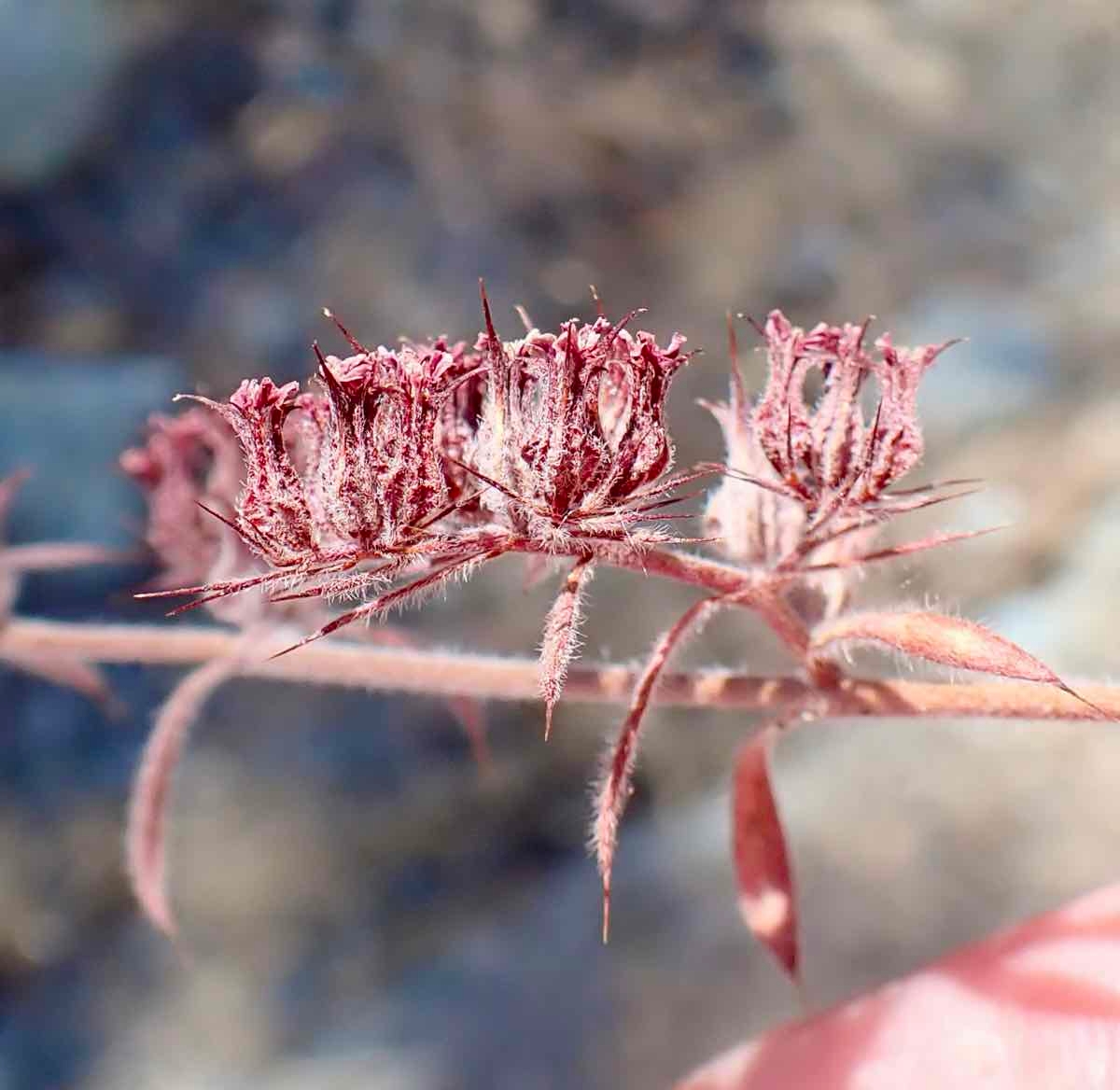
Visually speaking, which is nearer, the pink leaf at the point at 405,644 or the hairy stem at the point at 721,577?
the hairy stem at the point at 721,577

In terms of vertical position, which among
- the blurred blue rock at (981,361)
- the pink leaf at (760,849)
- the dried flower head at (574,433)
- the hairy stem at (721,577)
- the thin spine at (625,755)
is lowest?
the pink leaf at (760,849)

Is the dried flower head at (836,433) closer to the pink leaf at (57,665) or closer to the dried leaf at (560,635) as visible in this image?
the dried leaf at (560,635)

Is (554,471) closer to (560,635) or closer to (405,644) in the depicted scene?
(560,635)

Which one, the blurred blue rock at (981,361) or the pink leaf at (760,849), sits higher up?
the blurred blue rock at (981,361)

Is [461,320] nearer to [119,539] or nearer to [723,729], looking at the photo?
Answer: [119,539]

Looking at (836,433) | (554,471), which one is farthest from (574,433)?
(836,433)

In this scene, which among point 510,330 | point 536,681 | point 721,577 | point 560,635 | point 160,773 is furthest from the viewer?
point 510,330

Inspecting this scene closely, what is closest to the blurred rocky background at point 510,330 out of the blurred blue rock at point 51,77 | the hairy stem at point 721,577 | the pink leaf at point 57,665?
the blurred blue rock at point 51,77
